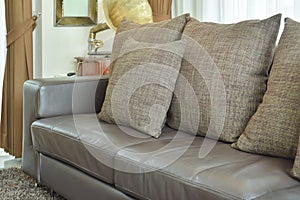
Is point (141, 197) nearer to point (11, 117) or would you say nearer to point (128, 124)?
point (128, 124)

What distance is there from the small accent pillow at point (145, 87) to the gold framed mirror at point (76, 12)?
62.7 inches

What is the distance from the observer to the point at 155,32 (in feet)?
8.37

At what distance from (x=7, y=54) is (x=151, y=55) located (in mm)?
1636

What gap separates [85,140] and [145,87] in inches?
15.5

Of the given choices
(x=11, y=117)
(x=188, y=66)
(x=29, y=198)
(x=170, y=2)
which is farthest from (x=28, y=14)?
(x=188, y=66)

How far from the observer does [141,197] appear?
1842mm

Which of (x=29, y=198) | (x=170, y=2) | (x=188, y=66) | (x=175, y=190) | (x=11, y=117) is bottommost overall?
(x=29, y=198)

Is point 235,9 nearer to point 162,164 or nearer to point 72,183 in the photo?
point 72,183

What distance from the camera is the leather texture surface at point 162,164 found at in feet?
5.02

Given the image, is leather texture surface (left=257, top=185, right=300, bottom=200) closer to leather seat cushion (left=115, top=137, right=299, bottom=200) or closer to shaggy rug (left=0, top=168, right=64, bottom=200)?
leather seat cushion (left=115, top=137, right=299, bottom=200)

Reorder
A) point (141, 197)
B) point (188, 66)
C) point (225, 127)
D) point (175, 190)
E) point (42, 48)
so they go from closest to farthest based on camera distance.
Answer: point (175, 190), point (141, 197), point (225, 127), point (188, 66), point (42, 48)

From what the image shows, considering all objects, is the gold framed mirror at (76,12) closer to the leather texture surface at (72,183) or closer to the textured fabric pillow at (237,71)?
the leather texture surface at (72,183)

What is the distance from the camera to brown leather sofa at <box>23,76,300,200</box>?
1552 mm

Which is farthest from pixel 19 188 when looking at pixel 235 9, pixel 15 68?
pixel 235 9
